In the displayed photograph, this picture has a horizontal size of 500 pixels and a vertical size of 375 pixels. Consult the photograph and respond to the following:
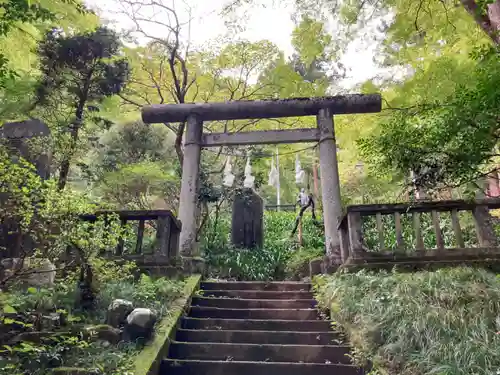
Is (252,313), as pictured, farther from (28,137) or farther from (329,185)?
(28,137)

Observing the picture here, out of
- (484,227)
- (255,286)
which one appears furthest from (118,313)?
(484,227)

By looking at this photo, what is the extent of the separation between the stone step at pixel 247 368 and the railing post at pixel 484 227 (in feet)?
10.7

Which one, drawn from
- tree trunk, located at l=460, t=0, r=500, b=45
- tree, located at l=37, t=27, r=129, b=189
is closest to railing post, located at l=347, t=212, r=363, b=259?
tree trunk, located at l=460, t=0, r=500, b=45

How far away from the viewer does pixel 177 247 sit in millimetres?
7609

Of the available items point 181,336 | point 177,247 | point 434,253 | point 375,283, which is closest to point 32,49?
point 177,247

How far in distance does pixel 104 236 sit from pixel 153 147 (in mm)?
10649

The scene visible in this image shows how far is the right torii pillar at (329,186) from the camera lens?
302 inches

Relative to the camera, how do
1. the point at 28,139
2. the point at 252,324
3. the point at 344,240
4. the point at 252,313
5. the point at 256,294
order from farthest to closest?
the point at 28,139
the point at 344,240
the point at 256,294
the point at 252,313
the point at 252,324

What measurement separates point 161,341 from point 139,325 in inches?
12.8

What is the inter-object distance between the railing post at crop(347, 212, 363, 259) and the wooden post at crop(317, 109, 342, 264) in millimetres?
1021

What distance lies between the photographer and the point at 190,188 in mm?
8586

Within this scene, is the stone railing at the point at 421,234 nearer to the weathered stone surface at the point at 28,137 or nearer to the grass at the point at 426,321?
the grass at the point at 426,321

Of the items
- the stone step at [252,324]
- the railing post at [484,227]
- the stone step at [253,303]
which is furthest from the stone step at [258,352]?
the railing post at [484,227]

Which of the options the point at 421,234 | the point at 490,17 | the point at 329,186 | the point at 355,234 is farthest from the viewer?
the point at 329,186
